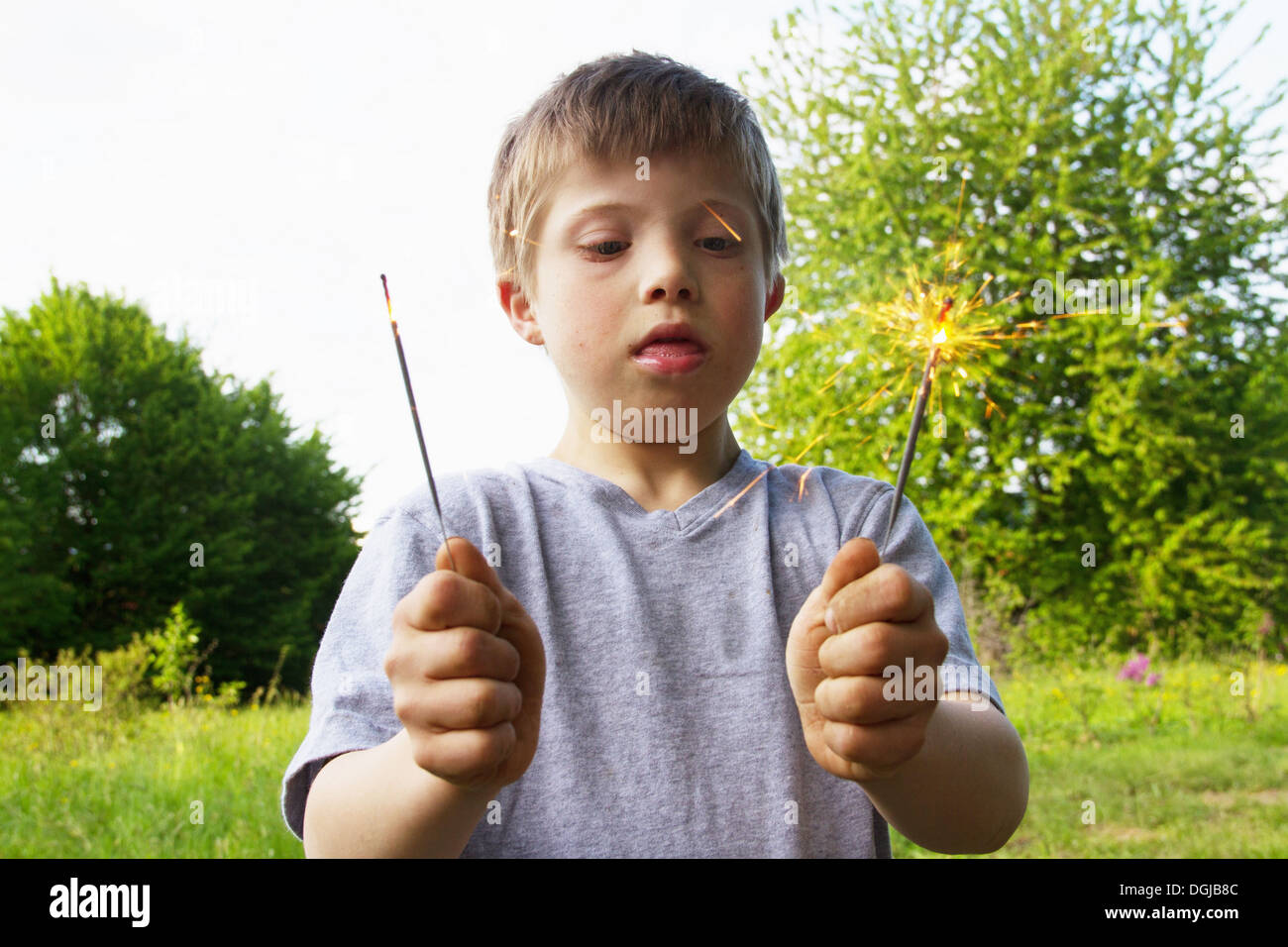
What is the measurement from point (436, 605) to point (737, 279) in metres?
0.46

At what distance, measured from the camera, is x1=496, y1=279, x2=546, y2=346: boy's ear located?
1130mm

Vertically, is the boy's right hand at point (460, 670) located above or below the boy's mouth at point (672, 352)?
below

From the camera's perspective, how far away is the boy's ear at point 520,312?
1130 millimetres

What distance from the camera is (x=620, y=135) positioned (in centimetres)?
101

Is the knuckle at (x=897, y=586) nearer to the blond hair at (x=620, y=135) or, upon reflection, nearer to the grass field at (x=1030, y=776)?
the blond hair at (x=620, y=135)

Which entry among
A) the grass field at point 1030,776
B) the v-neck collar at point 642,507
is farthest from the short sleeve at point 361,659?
the grass field at point 1030,776

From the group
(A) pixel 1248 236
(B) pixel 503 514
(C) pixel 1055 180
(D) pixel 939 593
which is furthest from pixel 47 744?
(A) pixel 1248 236

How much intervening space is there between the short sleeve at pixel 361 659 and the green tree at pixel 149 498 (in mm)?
7402

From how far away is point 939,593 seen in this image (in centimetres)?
102

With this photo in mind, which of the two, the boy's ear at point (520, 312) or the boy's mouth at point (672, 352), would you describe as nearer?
the boy's mouth at point (672, 352)

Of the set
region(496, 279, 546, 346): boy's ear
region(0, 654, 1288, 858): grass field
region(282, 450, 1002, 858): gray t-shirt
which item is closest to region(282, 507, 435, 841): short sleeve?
region(282, 450, 1002, 858): gray t-shirt

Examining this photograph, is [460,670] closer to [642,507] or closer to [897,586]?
[897,586]

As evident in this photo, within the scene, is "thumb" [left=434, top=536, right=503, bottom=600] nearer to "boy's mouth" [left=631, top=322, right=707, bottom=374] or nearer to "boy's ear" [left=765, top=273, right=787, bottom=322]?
"boy's mouth" [left=631, top=322, right=707, bottom=374]

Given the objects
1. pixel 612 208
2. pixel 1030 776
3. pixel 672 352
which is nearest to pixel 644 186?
pixel 612 208
